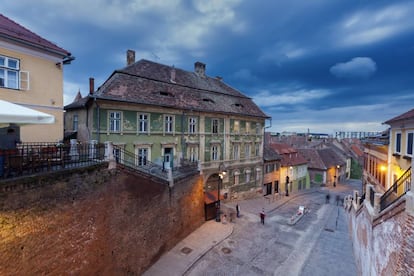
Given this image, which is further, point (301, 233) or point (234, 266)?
point (301, 233)

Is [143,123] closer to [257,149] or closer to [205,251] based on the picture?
[205,251]

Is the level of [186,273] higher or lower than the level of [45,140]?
lower

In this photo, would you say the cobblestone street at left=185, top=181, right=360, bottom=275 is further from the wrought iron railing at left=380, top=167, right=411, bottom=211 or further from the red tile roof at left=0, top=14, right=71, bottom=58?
the red tile roof at left=0, top=14, right=71, bottom=58

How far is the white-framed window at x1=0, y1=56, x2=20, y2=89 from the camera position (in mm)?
9484

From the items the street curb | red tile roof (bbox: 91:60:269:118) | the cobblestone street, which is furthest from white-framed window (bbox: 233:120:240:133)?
the street curb

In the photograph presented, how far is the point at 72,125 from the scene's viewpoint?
680 inches

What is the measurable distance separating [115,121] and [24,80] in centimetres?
577

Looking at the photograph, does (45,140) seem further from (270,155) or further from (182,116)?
(270,155)

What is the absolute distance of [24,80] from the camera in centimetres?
1016

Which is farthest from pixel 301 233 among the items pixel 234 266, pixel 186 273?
pixel 186 273

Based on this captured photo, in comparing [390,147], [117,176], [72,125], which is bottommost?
[117,176]

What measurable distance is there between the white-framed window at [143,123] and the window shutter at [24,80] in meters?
7.14

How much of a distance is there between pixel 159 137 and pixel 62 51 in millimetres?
8786

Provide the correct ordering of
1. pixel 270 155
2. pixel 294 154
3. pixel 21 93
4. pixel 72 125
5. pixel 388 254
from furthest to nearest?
pixel 294 154 → pixel 270 155 → pixel 72 125 → pixel 21 93 → pixel 388 254
